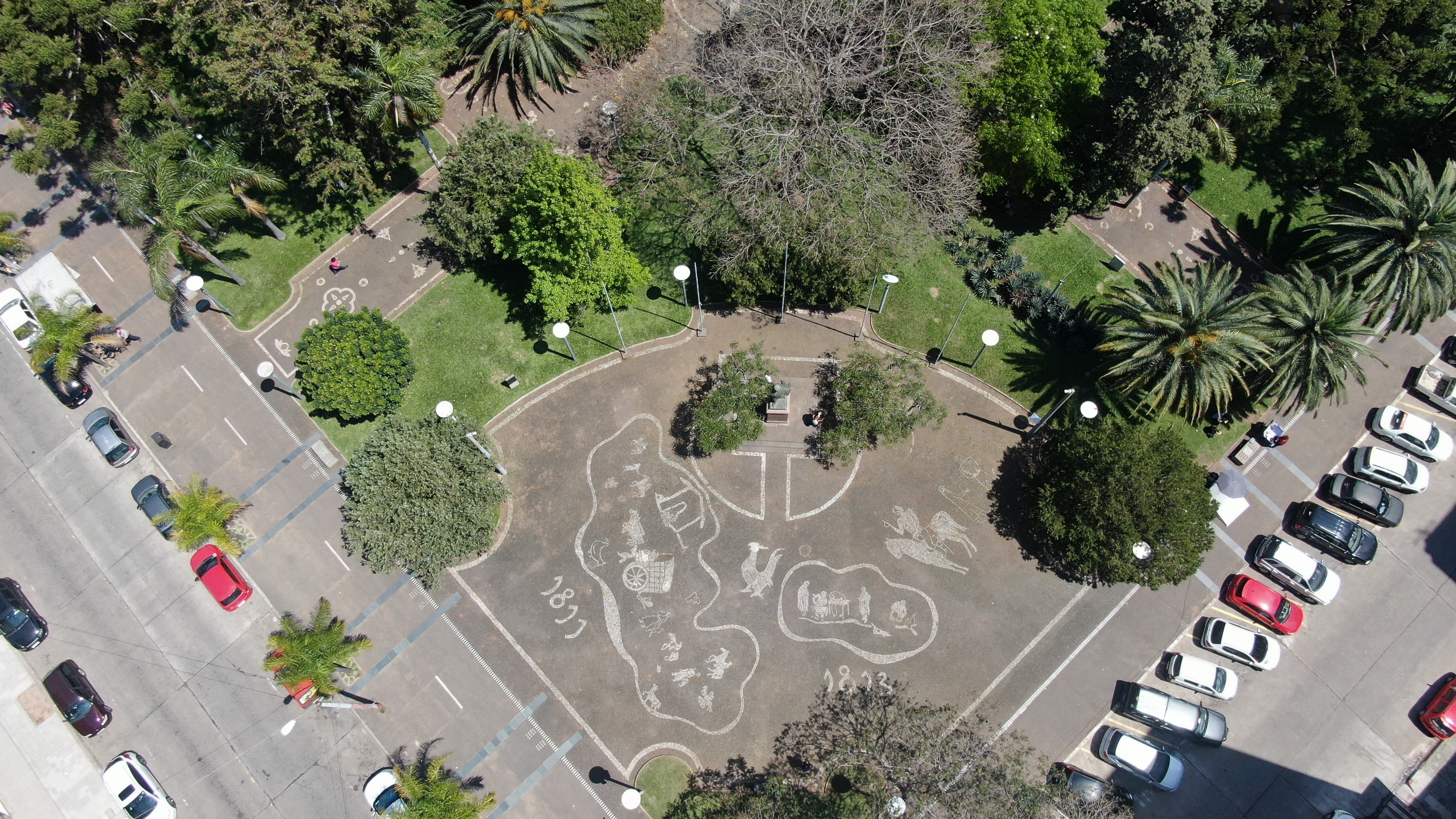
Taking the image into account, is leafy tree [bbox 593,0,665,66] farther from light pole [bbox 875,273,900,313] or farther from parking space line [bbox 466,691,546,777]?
parking space line [bbox 466,691,546,777]

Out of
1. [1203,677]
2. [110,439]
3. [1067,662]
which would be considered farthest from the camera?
[110,439]

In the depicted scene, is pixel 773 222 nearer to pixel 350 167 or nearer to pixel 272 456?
pixel 350 167

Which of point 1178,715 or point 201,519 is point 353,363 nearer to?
point 201,519

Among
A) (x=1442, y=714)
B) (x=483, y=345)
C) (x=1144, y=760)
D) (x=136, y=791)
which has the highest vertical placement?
(x=483, y=345)

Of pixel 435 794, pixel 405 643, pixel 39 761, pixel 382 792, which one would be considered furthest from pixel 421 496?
pixel 39 761

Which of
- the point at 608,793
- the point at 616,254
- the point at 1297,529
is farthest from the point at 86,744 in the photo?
the point at 1297,529

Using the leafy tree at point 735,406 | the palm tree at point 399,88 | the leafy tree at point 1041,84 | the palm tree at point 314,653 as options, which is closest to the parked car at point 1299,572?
the leafy tree at point 1041,84

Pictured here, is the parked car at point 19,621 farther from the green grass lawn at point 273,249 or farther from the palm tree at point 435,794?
the palm tree at point 435,794
